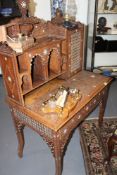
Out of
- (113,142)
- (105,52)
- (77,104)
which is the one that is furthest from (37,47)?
(105,52)

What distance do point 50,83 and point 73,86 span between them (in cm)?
24

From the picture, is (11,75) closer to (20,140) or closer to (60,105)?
(60,105)

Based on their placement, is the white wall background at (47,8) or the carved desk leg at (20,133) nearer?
the carved desk leg at (20,133)

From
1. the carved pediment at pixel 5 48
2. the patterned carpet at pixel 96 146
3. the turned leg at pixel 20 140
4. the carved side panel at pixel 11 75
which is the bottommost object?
the patterned carpet at pixel 96 146

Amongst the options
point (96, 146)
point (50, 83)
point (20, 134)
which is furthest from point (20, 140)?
point (96, 146)

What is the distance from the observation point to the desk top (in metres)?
1.47

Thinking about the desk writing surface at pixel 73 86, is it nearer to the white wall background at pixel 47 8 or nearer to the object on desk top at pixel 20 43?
the object on desk top at pixel 20 43

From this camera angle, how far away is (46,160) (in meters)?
2.18

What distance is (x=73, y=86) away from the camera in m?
1.90

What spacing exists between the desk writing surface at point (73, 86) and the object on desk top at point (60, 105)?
0.04 meters

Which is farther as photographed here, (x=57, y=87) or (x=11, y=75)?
(x=57, y=87)

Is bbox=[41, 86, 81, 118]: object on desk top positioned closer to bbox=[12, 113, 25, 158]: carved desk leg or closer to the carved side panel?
the carved side panel

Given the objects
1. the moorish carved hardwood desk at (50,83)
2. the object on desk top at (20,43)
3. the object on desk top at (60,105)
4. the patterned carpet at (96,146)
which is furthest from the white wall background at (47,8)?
the object on desk top at (60,105)

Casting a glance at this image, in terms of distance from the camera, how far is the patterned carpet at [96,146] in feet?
6.69
